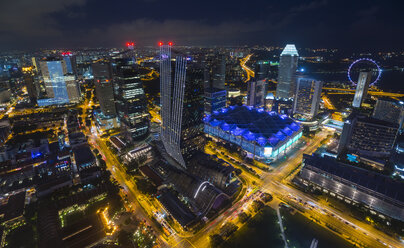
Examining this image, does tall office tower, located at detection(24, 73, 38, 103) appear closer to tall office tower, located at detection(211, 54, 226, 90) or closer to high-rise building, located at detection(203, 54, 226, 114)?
high-rise building, located at detection(203, 54, 226, 114)

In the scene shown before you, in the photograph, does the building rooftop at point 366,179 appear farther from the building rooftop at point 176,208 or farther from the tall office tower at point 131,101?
the tall office tower at point 131,101

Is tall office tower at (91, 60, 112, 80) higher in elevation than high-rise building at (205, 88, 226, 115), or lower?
higher

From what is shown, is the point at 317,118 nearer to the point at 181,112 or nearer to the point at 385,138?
the point at 385,138

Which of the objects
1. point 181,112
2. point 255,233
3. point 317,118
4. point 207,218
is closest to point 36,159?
point 181,112

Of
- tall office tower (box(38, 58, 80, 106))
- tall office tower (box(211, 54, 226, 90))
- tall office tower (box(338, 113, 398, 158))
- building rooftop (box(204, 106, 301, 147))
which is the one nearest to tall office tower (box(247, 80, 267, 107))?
building rooftop (box(204, 106, 301, 147))

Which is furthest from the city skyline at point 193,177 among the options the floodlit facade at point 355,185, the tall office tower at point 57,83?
the tall office tower at point 57,83

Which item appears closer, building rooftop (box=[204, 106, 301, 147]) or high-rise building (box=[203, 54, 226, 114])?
building rooftop (box=[204, 106, 301, 147])
